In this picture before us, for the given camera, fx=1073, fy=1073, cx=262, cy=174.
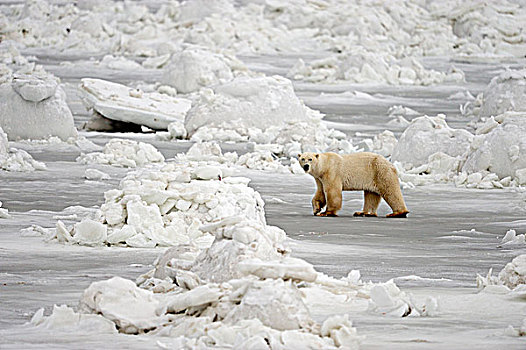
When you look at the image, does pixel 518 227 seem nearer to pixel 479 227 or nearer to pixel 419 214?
pixel 479 227

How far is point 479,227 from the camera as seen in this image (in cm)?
653

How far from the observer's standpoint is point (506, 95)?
13422mm

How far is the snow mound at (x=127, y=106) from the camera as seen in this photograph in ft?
42.1

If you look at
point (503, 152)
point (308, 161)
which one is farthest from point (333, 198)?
point (503, 152)

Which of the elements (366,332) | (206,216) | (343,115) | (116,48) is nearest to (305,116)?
(343,115)

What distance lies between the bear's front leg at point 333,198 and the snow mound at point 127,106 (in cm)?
625

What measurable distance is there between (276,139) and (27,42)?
19755mm

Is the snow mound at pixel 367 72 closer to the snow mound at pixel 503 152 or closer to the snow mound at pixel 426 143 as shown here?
the snow mound at pixel 426 143

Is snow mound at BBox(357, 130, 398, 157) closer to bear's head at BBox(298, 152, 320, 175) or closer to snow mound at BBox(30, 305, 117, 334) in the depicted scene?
bear's head at BBox(298, 152, 320, 175)

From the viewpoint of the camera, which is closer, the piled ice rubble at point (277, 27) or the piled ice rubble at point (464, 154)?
the piled ice rubble at point (464, 154)

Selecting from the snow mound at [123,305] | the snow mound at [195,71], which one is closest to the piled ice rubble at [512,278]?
the snow mound at [123,305]

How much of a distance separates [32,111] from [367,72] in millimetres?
10366

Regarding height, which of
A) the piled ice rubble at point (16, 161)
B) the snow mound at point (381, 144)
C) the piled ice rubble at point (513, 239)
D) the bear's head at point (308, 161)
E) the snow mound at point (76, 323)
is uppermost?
the snow mound at point (76, 323)

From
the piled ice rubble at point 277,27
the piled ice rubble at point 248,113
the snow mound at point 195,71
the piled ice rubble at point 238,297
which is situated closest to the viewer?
the piled ice rubble at point 238,297
